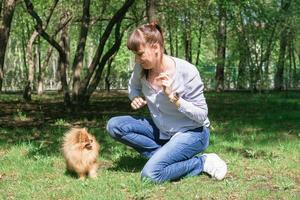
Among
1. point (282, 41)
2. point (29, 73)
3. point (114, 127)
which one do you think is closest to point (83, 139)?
point (114, 127)

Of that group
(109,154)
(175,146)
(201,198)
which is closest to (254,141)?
(109,154)

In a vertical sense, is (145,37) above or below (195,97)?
above

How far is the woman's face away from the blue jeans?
0.78 metres

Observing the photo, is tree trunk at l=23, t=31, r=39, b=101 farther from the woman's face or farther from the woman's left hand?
the woman's left hand

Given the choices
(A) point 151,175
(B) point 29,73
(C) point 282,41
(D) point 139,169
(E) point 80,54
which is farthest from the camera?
(C) point 282,41

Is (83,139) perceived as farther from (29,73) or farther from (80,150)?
(29,73)

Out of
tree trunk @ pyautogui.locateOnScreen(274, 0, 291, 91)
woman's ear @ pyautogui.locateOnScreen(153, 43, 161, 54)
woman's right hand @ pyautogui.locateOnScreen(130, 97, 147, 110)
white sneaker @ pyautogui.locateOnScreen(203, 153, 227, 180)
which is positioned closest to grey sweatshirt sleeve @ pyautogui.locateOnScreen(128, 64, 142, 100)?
woman's right hand @ pyautogui.locateOnScreen(130, 97, 147, 110)

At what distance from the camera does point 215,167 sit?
5.52 m

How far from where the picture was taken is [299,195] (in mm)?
4781

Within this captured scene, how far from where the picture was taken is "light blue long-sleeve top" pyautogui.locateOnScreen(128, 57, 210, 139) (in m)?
5.25

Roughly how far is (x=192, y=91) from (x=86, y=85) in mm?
8896

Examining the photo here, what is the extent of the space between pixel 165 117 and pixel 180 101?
46cm

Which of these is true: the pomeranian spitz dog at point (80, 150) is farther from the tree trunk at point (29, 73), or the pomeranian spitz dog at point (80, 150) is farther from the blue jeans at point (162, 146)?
the tree trunk at point (29, 73)

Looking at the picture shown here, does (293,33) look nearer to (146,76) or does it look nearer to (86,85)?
(86,85)
